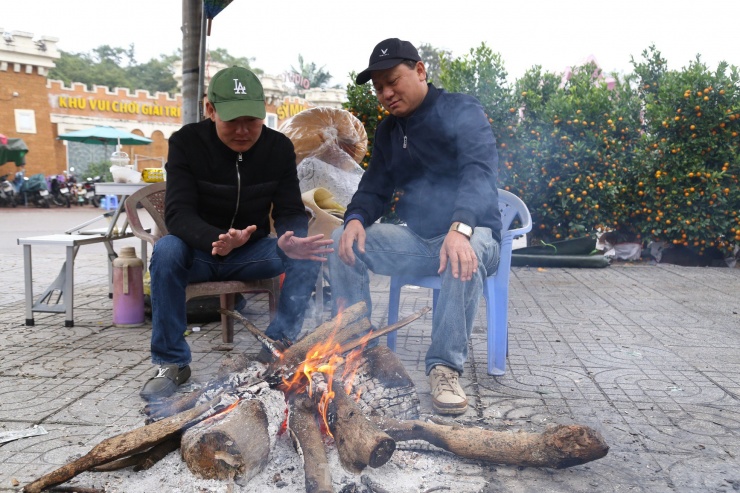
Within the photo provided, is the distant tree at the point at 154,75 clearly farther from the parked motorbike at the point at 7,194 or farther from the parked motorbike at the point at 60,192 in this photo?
the parked motorbike at the point at 7,194

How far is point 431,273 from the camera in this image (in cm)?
343

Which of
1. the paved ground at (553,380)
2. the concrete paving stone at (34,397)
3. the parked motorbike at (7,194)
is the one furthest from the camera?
the parked motorbike at (7,194)

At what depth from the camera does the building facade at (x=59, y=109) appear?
3219 centimetres

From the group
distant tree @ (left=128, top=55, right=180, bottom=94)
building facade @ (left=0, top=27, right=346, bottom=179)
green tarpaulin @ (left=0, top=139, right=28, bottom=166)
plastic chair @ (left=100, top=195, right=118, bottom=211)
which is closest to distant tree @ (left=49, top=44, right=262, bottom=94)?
distant tree @ (left=128, top=55, right=180, bottom=94)

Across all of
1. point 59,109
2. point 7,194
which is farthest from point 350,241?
point 59,109

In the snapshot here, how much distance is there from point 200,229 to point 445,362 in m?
1.50

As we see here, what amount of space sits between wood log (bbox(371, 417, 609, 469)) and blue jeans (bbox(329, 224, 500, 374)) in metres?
0.74

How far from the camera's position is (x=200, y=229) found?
326cm

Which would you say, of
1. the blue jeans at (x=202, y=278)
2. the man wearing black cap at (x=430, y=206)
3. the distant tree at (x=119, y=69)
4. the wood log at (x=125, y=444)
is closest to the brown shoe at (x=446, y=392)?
the man wearing black cap at (x=430, y=206)

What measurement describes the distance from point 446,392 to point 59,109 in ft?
122

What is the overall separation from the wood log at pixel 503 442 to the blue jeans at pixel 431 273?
2.43 feet

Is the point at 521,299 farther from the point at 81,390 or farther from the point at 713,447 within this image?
the point at 81,390

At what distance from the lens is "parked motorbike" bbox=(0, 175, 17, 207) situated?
24219mm

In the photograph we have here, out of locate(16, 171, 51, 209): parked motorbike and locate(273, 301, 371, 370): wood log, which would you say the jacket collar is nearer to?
locate(273, 301, 371, 370): wood log
